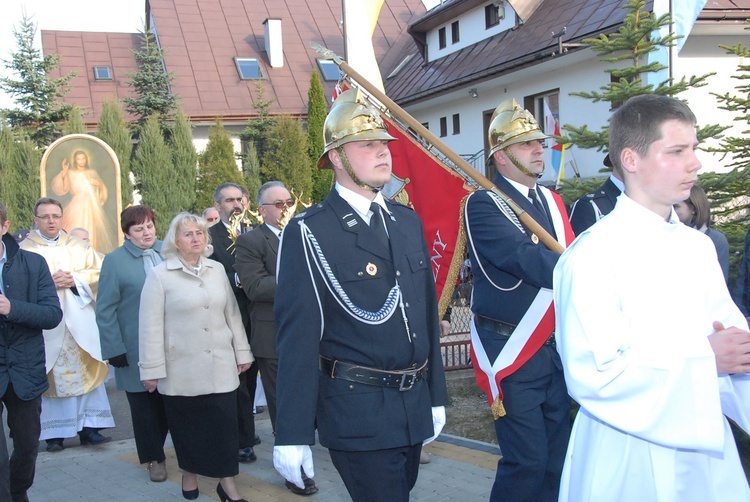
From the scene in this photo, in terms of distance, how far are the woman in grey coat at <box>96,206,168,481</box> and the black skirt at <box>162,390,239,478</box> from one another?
0.61 metres

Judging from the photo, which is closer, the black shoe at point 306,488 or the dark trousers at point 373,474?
the dark trousers at point 373,474

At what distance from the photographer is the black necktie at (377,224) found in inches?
125

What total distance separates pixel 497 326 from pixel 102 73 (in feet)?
101

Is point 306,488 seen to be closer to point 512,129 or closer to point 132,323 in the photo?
point 132,323

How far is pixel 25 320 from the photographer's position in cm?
436

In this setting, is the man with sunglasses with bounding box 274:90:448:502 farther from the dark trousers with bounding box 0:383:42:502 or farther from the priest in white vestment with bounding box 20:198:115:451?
the priest in white vestment with bounding box 20:198:115:451

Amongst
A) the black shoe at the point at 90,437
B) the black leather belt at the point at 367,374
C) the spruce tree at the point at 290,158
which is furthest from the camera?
the spruce tree at the point at 290,158

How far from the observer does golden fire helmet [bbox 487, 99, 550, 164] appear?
410 centimetres

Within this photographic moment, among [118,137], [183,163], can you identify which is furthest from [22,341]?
[183,163]

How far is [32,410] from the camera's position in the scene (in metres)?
4.51

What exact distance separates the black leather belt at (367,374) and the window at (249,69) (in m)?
29.2

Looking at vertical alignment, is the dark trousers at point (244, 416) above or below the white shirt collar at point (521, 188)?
below

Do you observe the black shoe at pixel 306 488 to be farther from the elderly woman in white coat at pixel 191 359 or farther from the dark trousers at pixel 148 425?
the dark trousers at pixel 148 425

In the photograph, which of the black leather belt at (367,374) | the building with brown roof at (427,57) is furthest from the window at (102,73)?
the black leather belt at (367,374)
